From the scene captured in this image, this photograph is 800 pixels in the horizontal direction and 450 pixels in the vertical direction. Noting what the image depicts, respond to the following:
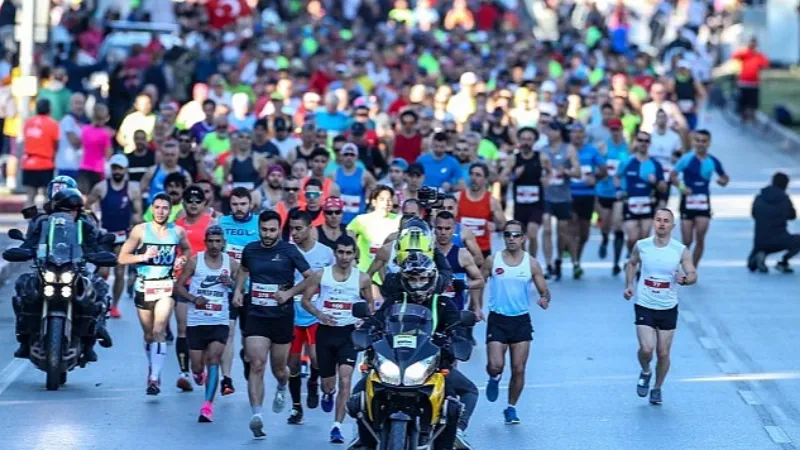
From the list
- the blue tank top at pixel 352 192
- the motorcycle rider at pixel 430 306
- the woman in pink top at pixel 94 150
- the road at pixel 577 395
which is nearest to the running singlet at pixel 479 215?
the road at pixel 577 395

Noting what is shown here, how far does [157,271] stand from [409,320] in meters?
4.49

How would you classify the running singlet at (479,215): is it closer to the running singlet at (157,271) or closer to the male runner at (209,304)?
the running singlet at (157,271)

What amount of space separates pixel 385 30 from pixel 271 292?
1190 inches

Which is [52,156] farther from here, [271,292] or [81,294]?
[271,292]

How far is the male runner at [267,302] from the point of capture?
16.4 m

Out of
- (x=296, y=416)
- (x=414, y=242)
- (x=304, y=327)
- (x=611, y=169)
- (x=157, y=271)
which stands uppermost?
(x=611, y=169)

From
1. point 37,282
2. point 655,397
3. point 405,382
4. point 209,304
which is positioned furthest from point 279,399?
point 655,397

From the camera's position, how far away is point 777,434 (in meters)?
16.8

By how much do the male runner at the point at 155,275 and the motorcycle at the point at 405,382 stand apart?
404 centimetres

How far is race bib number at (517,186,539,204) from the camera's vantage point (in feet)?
83.0

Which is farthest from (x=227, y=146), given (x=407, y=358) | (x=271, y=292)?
(x=407, y=358)

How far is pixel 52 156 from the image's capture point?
28.1 meters

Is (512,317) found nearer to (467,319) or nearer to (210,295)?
A: (210,295)

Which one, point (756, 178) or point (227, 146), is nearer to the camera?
point (227, 146)
